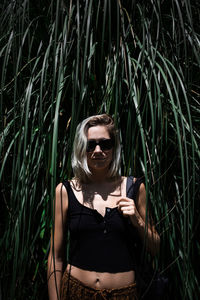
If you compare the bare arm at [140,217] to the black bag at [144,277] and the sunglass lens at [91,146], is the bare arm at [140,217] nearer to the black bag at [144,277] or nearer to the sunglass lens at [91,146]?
the black bag at [144,277]

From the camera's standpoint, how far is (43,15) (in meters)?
1.84

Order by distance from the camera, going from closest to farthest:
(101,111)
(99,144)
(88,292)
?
(88,292)
(99,144)
(101,111)

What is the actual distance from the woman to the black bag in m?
0.02

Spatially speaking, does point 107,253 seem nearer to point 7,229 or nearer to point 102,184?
point 102,184

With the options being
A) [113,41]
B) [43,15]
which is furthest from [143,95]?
[43,15]

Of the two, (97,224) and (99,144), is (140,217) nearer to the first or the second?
(97,224)

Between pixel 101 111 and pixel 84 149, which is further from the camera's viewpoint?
pixel 101 111

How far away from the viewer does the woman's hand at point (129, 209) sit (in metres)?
1.15

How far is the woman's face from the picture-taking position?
125 cm

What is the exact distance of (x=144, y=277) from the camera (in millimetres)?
1239

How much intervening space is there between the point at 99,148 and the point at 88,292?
52cm

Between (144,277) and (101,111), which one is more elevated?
(101,111)

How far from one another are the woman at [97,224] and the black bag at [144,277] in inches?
0.9

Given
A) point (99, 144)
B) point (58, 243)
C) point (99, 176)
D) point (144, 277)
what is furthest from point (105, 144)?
point (144, 277)
